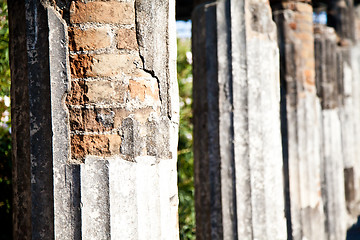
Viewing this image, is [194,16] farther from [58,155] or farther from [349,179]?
[349,179]

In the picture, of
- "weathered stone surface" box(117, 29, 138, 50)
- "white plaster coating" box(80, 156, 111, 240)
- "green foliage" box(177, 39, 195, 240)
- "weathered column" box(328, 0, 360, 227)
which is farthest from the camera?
"weathered column" box(328, 0, 360, 227)

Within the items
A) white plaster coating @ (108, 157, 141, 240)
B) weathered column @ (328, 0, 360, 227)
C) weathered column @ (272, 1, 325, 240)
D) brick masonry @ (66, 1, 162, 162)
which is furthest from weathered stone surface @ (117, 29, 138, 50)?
weathered column @ (328, 0, 360, 227)

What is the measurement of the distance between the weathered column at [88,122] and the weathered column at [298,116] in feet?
10.2

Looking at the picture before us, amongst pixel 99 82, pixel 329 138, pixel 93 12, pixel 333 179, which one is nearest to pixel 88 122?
pixel 99 82

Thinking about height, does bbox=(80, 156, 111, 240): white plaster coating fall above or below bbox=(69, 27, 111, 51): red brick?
below

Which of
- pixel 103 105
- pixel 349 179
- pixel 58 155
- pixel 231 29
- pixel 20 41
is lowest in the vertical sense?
pixel 349 179

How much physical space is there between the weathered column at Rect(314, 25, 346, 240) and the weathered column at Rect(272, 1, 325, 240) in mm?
1141

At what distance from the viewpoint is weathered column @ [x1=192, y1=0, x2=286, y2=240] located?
3.36 meters

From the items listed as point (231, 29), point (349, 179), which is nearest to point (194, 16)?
point (231, 29)

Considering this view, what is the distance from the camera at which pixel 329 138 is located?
6.40 m

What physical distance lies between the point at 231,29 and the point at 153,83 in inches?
63.6

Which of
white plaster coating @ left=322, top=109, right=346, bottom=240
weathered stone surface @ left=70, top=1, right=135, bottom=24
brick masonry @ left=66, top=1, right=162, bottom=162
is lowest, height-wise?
white plaster coating @ left=322, top=109, right=346, bottom=240

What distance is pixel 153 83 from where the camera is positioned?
1907mm

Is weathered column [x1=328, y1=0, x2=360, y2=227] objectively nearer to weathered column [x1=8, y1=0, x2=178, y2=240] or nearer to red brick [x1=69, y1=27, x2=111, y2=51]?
weathered column [x1=8, y1=0, x2=178, y2=240]
